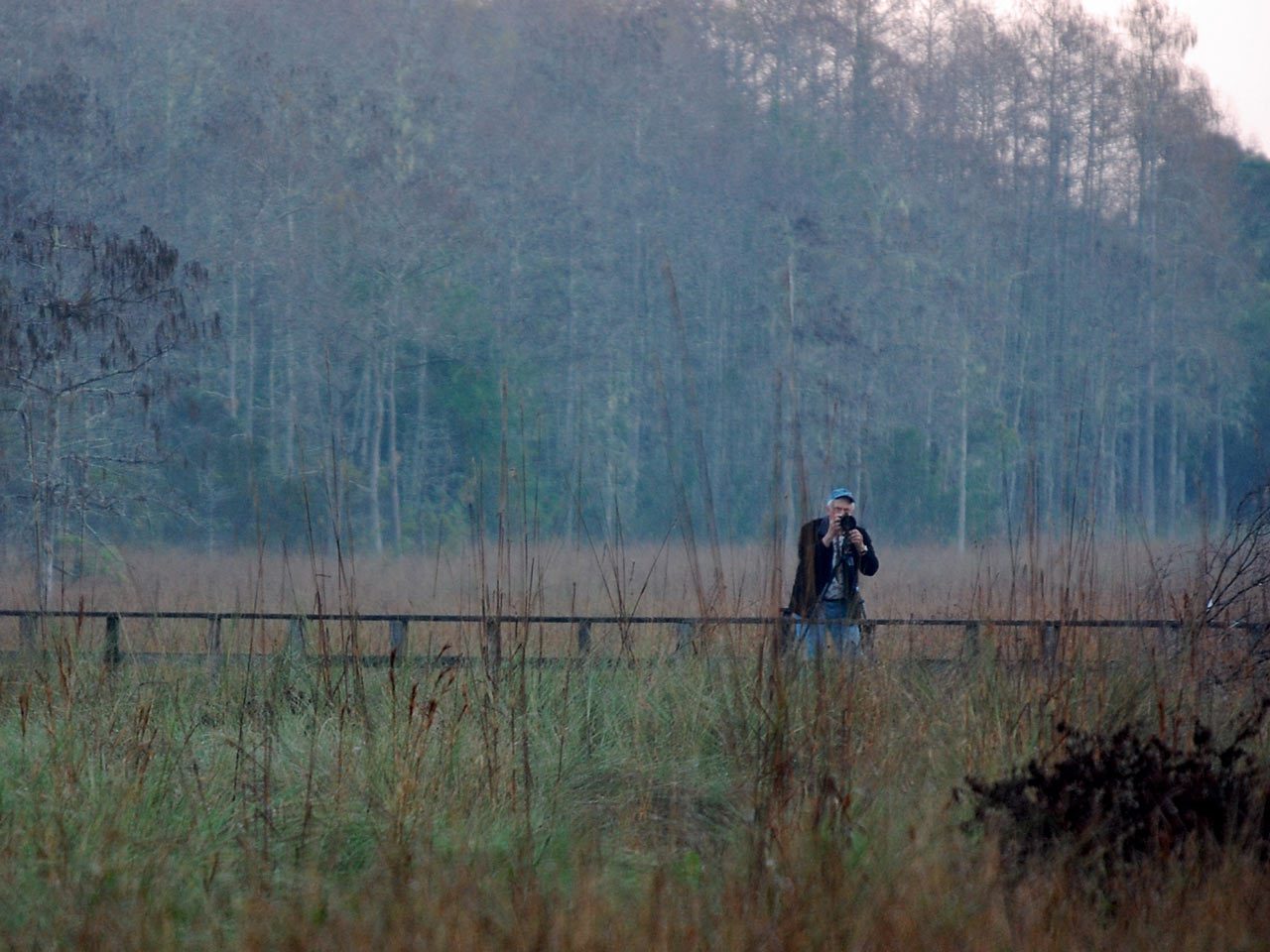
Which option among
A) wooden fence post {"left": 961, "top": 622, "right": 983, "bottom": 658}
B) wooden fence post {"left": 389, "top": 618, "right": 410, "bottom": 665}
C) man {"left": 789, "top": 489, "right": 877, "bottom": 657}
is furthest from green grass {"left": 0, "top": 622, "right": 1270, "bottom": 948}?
wooden fence post {"left": 389, "top": 618, "right": 410, "bottom": 665}

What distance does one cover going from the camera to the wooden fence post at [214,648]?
778 cm

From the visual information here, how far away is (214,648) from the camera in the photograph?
8188 mm

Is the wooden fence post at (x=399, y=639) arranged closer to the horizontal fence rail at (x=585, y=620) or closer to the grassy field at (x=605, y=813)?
the horizontal fence rail at (x=585, y=620)

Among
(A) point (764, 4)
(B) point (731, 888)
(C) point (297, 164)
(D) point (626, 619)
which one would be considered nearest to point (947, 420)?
(A) point (764, 4)

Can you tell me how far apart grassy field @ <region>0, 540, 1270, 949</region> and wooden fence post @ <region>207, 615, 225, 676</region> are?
0.34 m

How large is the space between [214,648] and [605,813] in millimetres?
3614

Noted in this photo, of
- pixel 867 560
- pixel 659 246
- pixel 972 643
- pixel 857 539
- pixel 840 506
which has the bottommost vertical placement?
pixel 972 643

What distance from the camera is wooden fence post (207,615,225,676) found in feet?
25.5

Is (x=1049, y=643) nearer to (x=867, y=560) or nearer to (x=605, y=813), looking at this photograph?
(x=605, y=813)

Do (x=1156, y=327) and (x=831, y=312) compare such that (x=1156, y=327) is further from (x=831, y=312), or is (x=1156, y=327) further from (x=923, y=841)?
(x=923, y=841)

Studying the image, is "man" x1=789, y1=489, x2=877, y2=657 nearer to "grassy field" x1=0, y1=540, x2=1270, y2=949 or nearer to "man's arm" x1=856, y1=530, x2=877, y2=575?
"man's arm" x1=856, y1=530, x2=877, y2=575

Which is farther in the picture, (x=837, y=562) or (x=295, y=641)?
(x=295, y=641)

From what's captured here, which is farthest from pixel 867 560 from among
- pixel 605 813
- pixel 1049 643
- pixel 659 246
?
pixel 659 246

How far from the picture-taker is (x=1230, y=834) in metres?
4.40
